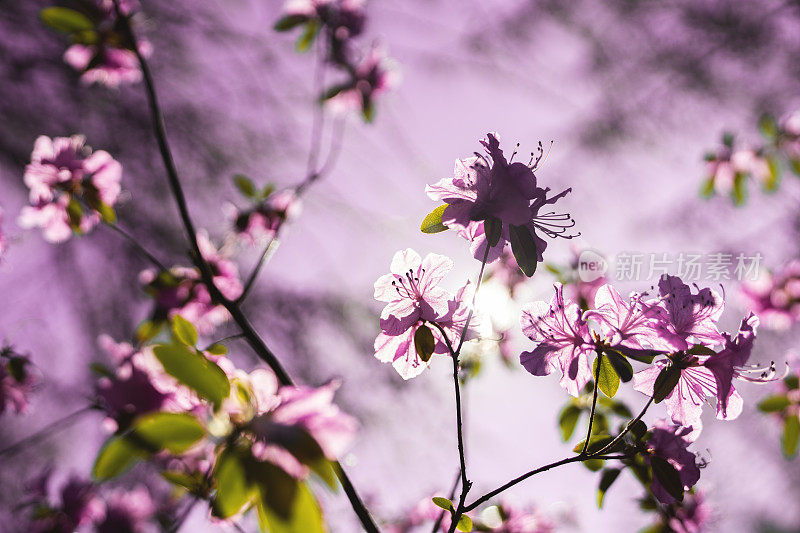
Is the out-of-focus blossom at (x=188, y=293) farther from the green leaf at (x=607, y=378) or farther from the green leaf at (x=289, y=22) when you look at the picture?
the green leaf at (x=607, y=378)

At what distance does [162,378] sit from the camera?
666 millimetres

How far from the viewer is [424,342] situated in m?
0.67

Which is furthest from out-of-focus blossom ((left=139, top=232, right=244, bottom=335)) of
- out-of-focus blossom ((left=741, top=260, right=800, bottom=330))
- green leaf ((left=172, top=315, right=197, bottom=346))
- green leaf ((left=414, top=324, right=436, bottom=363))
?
out-of-focus blossom ((left=741, top=260, right=800, bottom=330))

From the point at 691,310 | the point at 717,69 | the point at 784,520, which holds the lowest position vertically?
the point at 691,310

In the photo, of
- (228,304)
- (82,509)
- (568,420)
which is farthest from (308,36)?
(82,509)

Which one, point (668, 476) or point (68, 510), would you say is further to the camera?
point (68, 510)

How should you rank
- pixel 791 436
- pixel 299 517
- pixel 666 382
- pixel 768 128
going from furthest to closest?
pixel 768 128 → pixel 791 436 → pixel 666 382 → pixel 299 517

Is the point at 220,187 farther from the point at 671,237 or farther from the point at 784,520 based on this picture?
the point at 784,520

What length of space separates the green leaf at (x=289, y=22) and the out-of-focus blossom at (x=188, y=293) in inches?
22.2

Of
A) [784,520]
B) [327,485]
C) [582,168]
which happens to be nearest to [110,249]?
[327,485]

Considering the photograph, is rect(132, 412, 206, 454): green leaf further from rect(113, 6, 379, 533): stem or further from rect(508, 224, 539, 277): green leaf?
rect(508, 224, 539, 277): green leaf

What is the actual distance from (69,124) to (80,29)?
133 cm

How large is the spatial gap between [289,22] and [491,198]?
961mm

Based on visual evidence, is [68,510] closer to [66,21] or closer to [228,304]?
[228,304]
